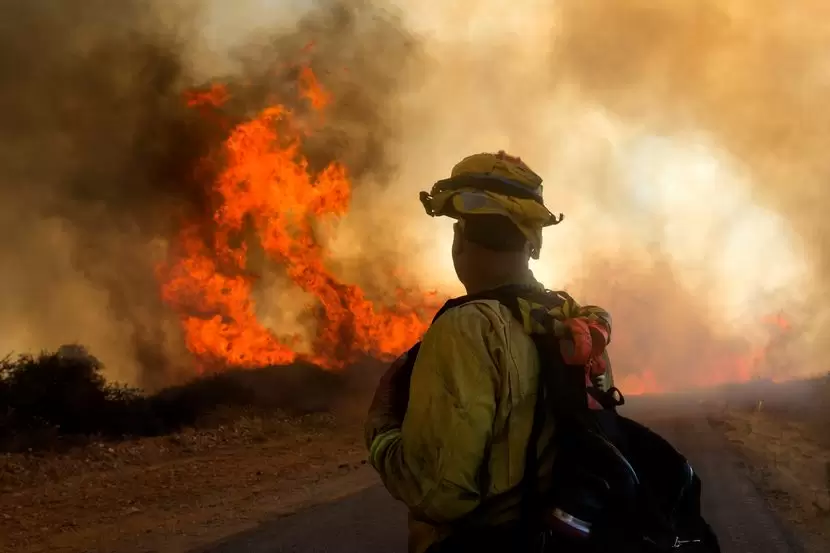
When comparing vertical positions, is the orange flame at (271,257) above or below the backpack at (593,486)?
above

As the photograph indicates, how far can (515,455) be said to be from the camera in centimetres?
162

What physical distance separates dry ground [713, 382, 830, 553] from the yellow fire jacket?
228 inches

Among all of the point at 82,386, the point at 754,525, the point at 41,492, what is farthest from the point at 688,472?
the point at 82,386

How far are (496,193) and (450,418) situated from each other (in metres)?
0.69

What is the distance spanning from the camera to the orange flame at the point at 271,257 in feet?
59.3

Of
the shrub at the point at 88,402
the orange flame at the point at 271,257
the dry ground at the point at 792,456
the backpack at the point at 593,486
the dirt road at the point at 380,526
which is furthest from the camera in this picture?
the orange flame at the point at 271,257

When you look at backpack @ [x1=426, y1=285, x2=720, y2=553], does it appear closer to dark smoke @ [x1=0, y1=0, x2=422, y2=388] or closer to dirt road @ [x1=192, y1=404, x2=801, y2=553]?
dirt road @ [x1=192, y1=404, x2=801, y2=553]

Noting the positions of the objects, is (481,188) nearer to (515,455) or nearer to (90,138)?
(515,455)

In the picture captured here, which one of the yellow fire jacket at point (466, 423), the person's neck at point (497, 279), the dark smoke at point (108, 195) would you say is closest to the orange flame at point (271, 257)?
the dark smoke at point (108, 195)

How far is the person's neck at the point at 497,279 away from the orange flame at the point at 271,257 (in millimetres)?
16546

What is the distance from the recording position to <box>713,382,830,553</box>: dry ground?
6996mm

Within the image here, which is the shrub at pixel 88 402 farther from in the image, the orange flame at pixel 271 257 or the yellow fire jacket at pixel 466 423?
the yellow fire jacket at pixel 466 423

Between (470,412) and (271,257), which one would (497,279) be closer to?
(470,412)

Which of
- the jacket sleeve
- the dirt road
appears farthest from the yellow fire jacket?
the dirt road
